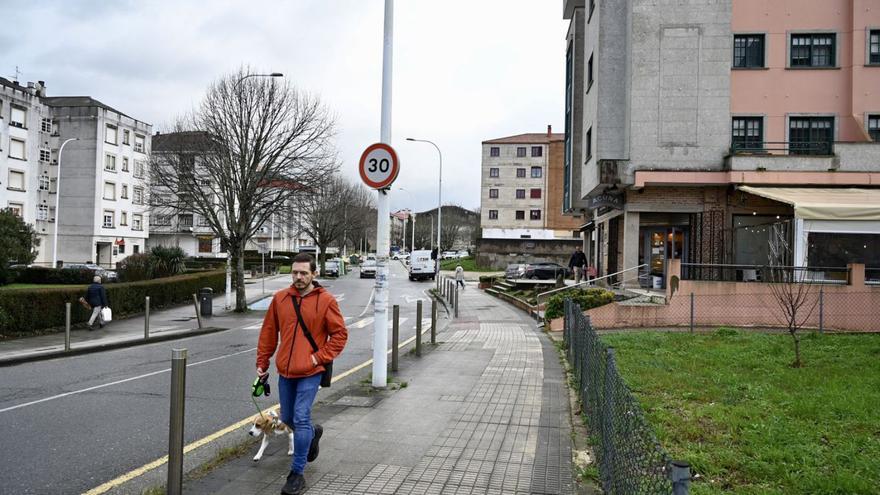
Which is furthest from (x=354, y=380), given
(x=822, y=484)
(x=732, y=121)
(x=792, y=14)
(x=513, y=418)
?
(x=792, y=14)

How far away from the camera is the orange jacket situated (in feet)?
15.3

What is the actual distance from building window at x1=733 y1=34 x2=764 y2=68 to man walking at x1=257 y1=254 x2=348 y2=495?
72.7ft

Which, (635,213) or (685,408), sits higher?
(635,213)

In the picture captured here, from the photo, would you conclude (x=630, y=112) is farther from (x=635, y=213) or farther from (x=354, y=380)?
(x=354, y=380)

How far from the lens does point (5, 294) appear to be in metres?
15.8

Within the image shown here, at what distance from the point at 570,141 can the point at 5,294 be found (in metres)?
24.7

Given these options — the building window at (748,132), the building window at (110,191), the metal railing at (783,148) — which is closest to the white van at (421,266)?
the building window at (110,191)

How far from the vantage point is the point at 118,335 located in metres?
16.7

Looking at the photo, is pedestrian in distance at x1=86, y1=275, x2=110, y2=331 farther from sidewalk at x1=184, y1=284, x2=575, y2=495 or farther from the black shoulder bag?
the black shoulder bag

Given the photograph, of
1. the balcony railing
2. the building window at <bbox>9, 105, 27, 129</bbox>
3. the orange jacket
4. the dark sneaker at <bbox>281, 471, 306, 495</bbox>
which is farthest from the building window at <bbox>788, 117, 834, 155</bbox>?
the building window at <bbox>9, 105, 27, 129</bbox>

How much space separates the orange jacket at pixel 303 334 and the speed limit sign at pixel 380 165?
3.64 meters

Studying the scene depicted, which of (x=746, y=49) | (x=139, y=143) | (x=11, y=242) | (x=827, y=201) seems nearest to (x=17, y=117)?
(x=139, y=143)

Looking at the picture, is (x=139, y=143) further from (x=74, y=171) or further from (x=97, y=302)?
(x=97, y=302)

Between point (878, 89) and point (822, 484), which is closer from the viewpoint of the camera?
point (822, 484)
